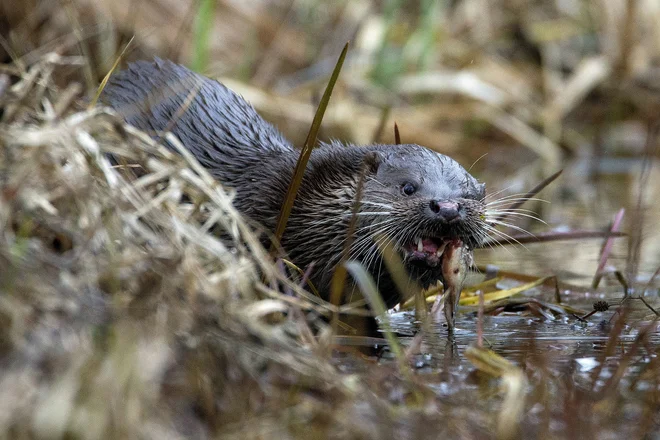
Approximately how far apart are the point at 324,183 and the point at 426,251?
0.44 m

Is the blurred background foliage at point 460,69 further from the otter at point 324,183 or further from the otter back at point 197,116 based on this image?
the otter at point 324,183

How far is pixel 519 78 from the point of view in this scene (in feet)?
27.5

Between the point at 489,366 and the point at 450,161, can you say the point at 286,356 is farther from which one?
the point at 450,161

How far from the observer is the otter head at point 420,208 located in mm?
2898

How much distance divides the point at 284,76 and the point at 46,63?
205 inches

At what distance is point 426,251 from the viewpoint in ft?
9.65

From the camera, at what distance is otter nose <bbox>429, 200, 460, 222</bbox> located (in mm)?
2848

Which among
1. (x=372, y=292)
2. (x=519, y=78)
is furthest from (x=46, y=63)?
(x=519, y=78)

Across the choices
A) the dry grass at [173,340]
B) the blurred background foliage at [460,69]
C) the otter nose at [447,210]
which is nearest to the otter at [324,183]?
the otter nose at [447,210]

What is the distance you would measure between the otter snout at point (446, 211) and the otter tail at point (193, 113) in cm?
80

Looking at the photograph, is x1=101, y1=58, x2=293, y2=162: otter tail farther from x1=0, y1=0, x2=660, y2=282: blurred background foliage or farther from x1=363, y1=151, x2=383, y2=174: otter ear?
x1=0, y1=0, x2=660, y2=282: blurred background foliage

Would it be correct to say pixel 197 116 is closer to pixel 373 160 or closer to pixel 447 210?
pixel 373 160

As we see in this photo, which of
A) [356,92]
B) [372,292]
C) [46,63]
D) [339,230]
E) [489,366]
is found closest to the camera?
[372,292]

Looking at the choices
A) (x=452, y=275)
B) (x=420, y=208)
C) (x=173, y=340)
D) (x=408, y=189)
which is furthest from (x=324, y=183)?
(x=173, y=340)
